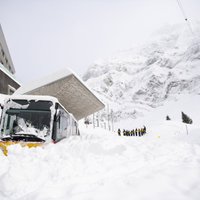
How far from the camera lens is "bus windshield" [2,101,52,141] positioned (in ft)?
20.8

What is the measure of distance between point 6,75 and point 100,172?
2328 centimetres

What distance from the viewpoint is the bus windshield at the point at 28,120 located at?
6.35m

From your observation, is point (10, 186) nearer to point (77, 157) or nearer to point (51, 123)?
point (77, 157)

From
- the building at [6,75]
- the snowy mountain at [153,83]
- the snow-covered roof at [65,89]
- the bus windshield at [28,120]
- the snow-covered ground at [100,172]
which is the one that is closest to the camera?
the snow-covered ground at [100,172]

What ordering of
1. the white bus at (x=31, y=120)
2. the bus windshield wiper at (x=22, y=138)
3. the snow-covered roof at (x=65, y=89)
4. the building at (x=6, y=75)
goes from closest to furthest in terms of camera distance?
the bus windshield wiper at (x=22, y=138) → the white bus at (x=31, y=120) → the snow-covered roof at (x=65, y=89) → the building at (x=6, y=75)

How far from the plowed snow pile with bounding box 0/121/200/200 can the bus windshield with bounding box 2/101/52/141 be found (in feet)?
3.66

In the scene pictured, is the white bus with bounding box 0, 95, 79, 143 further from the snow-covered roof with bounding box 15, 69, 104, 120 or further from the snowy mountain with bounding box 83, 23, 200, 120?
the snowy mountain with bounding box 83, 23, 200, 120

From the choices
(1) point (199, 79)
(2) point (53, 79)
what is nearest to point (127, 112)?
(1) point (199, 79)

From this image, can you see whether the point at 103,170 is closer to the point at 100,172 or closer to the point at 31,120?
the point at 100,172

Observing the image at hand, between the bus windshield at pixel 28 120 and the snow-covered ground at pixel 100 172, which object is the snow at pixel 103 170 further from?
the bus windshield at pixel 28 120

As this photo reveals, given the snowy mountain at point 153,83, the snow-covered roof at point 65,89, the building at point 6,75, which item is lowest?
the snow-covered roof at point 65,89

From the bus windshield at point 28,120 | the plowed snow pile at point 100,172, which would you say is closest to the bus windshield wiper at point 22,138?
the bus windshield at point 28,120

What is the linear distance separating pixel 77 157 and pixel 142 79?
154535 millimetres

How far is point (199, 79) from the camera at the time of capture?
105562 millimetres
